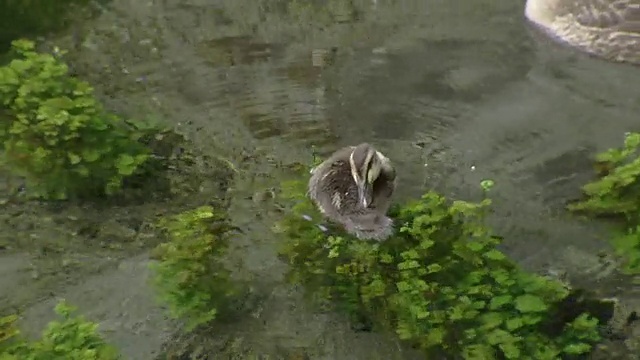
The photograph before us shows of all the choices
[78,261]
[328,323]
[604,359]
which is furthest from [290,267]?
[604,359]

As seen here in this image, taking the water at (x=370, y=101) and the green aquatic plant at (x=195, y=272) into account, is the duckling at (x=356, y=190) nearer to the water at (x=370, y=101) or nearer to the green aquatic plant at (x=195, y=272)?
the water at (x=370, y=101)

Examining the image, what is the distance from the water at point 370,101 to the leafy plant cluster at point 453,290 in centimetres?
45

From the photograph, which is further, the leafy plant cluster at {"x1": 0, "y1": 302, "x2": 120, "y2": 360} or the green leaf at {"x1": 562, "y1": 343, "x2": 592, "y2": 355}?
the green leaf at {"x1": 562, "y1": 343, "x2": 592, "y2": 355}

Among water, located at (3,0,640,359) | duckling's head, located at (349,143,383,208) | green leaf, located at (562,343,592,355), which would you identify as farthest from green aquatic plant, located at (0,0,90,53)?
green leaf, located at (562,343,592,355)

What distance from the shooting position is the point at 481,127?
4.95 metres

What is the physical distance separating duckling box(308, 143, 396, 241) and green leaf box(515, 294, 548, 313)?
2.54 ft

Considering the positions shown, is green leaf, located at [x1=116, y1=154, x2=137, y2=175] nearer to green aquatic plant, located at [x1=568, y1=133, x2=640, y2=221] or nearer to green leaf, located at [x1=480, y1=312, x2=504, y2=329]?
green leaf, located at [x1=480, y1=312, x2=504, y2=329]

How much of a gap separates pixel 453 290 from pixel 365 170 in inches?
36.8

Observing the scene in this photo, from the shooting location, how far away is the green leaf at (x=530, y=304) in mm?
2939

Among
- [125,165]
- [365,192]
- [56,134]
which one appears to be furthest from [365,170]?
[56,134]

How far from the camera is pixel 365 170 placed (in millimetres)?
3729

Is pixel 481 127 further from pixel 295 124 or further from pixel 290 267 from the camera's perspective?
pixel 290 267

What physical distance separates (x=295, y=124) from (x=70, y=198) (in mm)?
1683

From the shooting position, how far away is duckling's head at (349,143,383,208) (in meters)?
3.69
